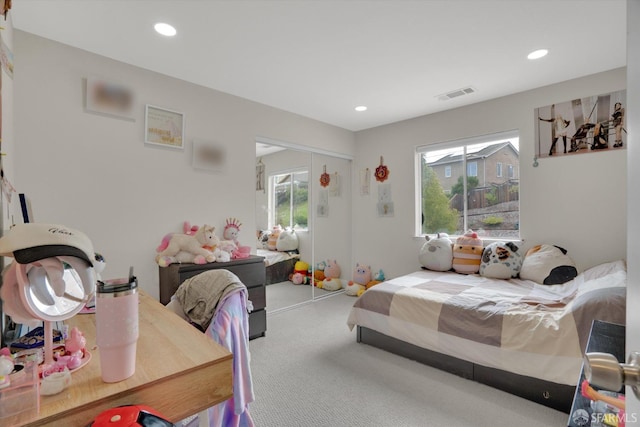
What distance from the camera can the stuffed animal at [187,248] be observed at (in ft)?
8.34

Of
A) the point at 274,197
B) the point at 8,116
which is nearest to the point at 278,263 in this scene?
the point at 274,197

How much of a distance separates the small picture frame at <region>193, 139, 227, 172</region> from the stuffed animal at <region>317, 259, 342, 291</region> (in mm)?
2228

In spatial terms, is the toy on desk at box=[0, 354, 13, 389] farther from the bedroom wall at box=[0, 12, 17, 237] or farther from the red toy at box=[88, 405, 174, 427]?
the bedroom wall at box=[0, 12, 17, 237]

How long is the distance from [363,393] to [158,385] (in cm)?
162

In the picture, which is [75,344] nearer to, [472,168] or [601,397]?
[601,397]

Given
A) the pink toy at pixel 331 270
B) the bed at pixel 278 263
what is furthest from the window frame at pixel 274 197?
the pink toy at pixel 331 270

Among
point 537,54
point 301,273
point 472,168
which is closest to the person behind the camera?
point 537,54

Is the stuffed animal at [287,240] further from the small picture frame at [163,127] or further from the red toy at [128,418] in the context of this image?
the red toy at [128,418]

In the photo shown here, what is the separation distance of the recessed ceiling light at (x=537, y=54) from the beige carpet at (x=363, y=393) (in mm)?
2596

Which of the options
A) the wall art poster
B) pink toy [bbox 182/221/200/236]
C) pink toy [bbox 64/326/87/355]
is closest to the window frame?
pink toy [bbox 182/221/200/236]

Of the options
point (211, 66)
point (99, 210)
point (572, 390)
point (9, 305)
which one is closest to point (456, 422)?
point (572, 390)

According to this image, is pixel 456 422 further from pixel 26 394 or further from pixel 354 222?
pixel 354 222

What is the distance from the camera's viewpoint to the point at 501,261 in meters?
3.05

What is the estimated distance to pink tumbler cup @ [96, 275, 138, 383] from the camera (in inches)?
27.8
